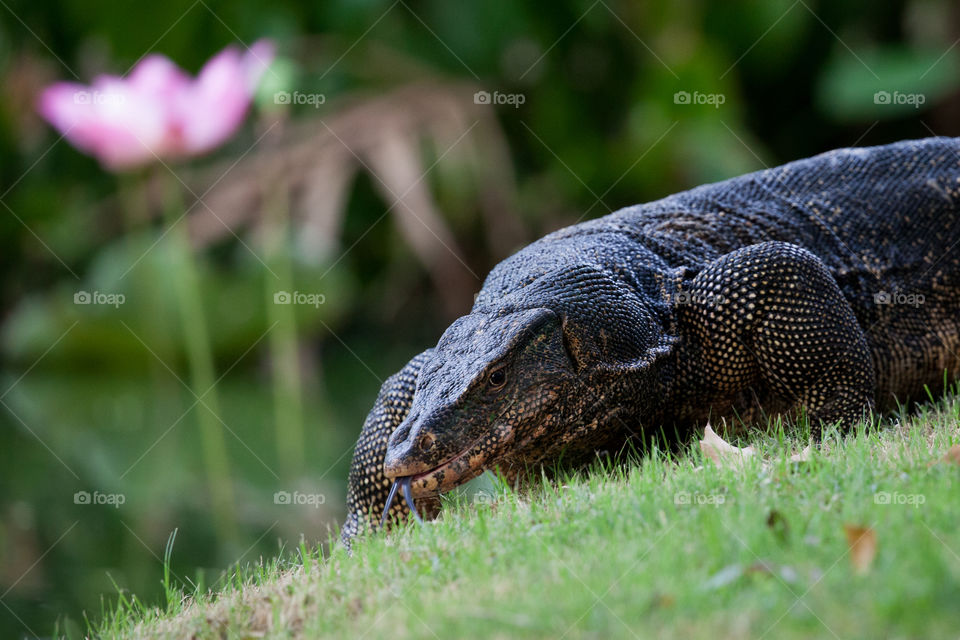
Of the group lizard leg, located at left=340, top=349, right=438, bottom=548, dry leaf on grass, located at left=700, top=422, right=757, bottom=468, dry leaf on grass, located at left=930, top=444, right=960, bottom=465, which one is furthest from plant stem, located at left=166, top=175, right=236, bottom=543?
dry leaf on grass, located at left=930, top=444, right=960, bottom=465

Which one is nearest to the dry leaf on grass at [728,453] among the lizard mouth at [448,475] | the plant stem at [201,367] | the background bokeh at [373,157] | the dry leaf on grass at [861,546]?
the dry leaf on grass at [861,546]

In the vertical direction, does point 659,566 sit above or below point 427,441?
below

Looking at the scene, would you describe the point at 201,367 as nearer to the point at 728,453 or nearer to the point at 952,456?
the point at 728,453

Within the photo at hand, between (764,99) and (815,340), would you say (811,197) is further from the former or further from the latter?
(764,99)

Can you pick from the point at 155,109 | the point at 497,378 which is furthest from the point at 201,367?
the point at 497,378

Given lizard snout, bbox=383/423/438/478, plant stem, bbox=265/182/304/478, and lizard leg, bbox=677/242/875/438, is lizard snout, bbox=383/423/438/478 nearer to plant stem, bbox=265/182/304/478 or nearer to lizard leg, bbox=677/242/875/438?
lizard leg, bbox=677/242/875/438

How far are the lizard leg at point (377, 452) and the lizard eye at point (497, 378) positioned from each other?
0.76m

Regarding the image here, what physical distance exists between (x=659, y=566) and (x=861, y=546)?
0.57 meters

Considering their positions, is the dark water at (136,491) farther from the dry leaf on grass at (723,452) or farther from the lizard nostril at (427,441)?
the dry leaf on grass at (723,452)

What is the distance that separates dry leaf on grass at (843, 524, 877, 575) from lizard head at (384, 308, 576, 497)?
156 cm

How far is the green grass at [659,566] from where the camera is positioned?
2.64m

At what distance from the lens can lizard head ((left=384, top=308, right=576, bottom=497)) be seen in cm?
399

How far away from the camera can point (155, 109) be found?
8273 mm

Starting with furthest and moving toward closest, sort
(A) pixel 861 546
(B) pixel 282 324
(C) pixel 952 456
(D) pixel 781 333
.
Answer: (B) pixel 282 324
(D) pixel 781 333
(C) pixel 952 456
(A) pixel 861 546
